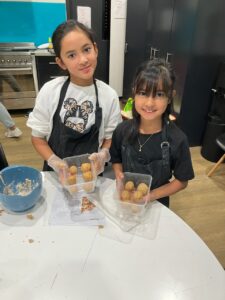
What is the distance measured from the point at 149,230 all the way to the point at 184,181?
0.89 ft

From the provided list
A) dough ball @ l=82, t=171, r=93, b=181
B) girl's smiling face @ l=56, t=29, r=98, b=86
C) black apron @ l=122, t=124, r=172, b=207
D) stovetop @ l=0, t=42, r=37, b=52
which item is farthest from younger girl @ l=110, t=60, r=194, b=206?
stovetop @ l=0, t=42, r=37, b=52

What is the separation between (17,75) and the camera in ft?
10.6

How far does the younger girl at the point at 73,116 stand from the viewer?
1.08 m

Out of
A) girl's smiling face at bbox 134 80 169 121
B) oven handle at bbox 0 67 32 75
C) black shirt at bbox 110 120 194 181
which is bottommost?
oven handle at bbox 0 67 32 75

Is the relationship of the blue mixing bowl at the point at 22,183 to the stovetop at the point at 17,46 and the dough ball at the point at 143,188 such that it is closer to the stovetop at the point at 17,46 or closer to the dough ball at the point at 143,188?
the dough ball at the point at 143,188

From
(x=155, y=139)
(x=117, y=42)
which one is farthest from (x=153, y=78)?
(x=117, y=42)

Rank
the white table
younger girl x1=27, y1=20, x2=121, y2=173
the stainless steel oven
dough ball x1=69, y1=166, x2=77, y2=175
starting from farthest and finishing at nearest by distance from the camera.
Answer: the stainless steel oven → younger girl x1=27, y1=20, x2=121, y2=173 → dough ball x1=69, y1=166, x2=77, y2=175 → the white table

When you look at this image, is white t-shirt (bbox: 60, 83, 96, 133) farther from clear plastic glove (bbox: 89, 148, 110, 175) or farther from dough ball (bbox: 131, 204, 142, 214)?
dough ball (bbox: 131, 204, 142, 214)

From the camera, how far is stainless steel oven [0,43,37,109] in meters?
3.13

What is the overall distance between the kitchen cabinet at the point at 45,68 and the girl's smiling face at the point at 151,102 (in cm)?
253

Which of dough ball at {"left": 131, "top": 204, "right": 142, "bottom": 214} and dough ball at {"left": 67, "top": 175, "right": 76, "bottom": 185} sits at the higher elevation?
dough ball at {"left": 67, "top": 175, "right": 76, "bottom": 185}

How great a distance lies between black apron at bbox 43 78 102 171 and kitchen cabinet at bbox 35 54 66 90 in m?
2.28

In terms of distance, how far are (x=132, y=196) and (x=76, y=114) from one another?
1.52ft

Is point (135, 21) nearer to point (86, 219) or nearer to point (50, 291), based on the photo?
point (86, 219)
